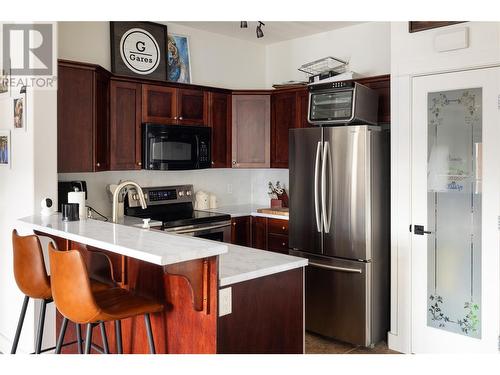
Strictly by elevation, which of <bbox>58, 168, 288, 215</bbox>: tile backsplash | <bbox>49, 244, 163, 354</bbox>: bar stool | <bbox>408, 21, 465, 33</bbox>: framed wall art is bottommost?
<bbox>49, 244, 163, 354</bbox>: bar stool

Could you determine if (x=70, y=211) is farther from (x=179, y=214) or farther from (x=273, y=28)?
(x=273, y=28)

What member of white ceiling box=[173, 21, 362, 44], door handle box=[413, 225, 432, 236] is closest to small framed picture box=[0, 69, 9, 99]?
white ceiling box=[173, 21, 362, 44]

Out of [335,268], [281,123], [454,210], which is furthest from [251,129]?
[454,210]

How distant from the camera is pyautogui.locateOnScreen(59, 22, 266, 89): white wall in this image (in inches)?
168

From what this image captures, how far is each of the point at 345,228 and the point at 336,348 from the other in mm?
941

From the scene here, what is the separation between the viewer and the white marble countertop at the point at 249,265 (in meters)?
2.21

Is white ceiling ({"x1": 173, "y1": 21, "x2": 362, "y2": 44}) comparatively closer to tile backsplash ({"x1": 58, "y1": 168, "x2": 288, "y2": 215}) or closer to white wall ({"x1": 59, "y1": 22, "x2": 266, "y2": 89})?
white wall ({"x1": 59, "y1": 22, "x2": 266, "y2": 89})

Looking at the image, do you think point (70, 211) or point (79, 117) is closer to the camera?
point (70, 211)

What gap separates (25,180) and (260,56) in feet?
10.4

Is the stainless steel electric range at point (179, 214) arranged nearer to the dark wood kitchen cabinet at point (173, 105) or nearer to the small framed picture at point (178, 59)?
the dark wood kitchen cabinet at point (173, 105)

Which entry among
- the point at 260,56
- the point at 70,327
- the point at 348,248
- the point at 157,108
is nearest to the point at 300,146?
the point at 348,248

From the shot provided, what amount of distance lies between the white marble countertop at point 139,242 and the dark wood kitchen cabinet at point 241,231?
2221mm

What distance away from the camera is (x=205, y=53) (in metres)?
5.23

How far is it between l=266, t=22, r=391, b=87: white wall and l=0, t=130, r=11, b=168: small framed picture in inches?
117
